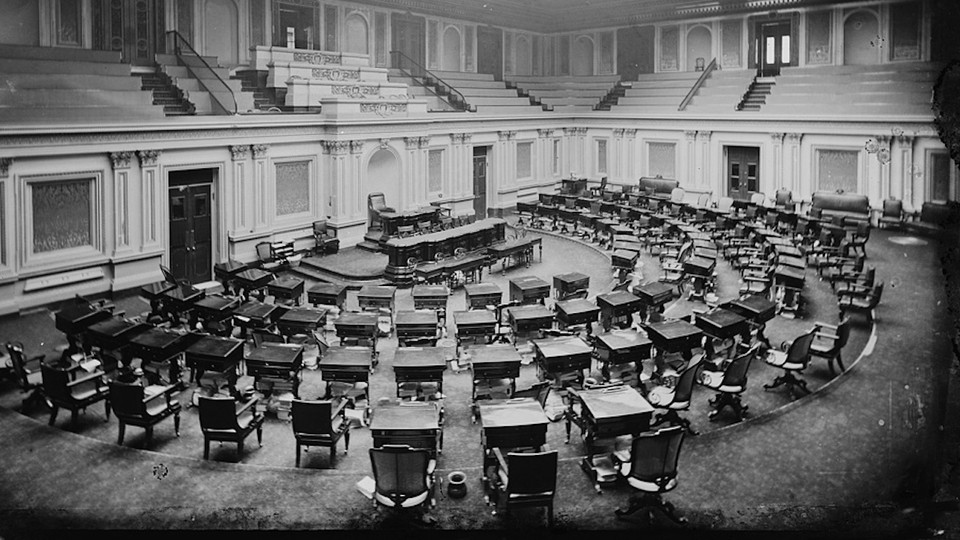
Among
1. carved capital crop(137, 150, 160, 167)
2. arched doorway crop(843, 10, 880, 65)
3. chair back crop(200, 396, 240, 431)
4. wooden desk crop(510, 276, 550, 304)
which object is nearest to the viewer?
chair back crop(200, 396, 240, 431)

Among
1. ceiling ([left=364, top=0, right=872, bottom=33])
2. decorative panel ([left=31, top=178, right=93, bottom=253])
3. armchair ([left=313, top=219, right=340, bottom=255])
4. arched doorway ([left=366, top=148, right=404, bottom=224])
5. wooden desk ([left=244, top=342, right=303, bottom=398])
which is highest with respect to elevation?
ceiling ([left=364, top=0, right=872, bottom=33])

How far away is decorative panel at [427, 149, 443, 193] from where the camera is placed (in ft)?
93.0

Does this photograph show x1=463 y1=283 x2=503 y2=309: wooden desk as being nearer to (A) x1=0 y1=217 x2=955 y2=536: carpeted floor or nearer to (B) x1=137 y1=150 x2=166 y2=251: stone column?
(A) x1=0 y1=217 x2=955 y2=536: carpeted floor

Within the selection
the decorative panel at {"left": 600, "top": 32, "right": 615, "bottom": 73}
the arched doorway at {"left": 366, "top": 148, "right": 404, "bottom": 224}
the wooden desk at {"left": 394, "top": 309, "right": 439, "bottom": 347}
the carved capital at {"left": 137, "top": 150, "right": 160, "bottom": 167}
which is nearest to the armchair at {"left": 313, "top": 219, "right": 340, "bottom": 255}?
the arched doorway at {"left": 366, "top": 148, "right": 404, "bottom": 224}

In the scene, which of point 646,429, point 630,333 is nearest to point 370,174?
point 630,333

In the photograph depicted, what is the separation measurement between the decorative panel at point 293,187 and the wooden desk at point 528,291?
9625mm

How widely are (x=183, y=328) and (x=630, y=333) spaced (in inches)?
368

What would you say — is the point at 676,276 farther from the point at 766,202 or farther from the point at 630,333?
the point at 766,202

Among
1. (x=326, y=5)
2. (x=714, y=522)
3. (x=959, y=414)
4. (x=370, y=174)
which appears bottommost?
(x=714, y=522)

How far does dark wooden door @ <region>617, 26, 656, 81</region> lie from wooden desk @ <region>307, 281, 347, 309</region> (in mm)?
26486

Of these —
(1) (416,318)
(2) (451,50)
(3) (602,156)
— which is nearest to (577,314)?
(1) (416,318)

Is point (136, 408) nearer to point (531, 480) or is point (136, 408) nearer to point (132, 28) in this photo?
point (531, 480)

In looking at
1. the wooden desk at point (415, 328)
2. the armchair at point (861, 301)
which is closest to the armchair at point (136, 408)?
the wooden desk at point (415, 328)

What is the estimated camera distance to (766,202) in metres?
29.7
